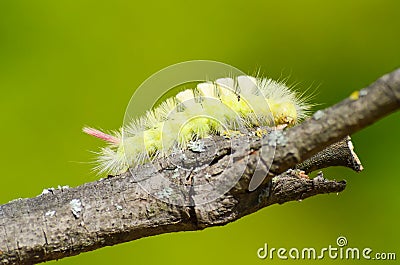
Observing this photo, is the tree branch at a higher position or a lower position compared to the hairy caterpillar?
lower

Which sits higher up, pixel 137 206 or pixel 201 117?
pixel 201 117

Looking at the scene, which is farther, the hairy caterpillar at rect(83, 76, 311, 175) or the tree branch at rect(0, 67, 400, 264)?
the hairy caterpillar at rect(83, 76, 311, 175)

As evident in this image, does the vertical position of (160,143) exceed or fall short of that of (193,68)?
it falls short

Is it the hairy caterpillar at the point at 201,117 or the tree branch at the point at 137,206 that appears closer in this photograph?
the tree branch at the point at 137,206

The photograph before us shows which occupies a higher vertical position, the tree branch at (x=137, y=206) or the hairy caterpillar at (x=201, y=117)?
the hairy caterpillar at (x=201, y=117)

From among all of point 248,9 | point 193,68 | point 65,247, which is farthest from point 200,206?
point 248,9

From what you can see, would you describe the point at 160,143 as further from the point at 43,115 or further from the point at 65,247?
the point at 43,115

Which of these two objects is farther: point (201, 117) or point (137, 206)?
point (201, 117)

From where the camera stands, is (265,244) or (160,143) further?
(265,244)
